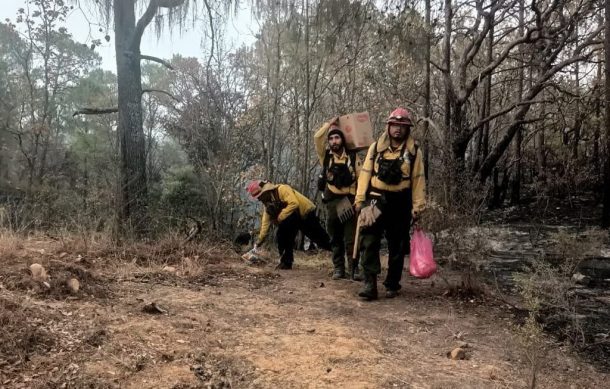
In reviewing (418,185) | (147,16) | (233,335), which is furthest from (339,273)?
(147,16)

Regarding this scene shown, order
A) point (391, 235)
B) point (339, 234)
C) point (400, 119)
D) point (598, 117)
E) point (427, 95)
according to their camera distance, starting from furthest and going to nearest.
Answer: point (598, 117), point (427, 95), point (339, 234), point (391, 235), point (400, 119)

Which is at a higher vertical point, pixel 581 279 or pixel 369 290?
pixel 369 290

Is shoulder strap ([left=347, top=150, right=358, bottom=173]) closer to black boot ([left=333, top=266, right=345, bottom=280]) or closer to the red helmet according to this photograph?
the red helmet

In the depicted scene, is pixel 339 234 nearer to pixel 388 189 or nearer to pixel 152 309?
pixel 388 189

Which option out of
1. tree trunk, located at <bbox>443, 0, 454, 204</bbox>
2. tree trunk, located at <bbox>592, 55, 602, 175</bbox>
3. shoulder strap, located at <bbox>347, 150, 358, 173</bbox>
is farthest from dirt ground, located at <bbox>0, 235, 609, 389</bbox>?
tree trunk, located at <bbox>592, 55, 602, 175</bbox>

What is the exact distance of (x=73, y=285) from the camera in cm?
419

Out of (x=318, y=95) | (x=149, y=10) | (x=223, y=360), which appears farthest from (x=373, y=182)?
(x=149, y=10)

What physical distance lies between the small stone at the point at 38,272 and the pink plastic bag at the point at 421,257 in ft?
11.2

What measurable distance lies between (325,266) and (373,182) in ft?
7.75

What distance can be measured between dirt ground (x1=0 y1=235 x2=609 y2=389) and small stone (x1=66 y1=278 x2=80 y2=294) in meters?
0.04

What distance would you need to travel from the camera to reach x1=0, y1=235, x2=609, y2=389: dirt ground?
2.99 metres

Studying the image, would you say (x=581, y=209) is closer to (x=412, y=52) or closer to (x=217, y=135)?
(x=412, y=52)

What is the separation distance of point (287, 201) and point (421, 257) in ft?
7.69

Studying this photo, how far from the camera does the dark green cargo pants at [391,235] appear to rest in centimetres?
537
